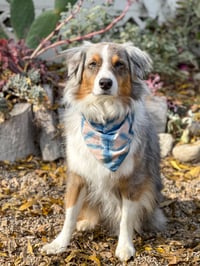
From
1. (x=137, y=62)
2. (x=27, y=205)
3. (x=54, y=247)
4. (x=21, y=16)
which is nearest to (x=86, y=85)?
(x=137, y=62)

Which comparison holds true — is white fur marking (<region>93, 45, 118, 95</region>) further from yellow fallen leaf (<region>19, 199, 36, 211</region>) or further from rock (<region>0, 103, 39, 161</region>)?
rock (<region>0, 103, 39, 161</region>)

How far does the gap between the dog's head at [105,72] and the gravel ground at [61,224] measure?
108 centimetres

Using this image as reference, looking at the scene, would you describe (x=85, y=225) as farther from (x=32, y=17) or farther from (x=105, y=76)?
(x=32, y=17)

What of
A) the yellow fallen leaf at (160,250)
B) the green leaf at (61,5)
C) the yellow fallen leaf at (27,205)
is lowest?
the yellow fallen leaf at (160,250)

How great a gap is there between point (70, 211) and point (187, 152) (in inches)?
75.8

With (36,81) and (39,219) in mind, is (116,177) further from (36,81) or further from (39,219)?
(36,81)

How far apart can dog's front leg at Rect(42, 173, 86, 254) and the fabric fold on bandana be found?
0.26 metres

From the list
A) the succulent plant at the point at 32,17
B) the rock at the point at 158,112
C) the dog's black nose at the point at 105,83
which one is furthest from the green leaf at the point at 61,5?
the dog's black nose at the point at 105,83

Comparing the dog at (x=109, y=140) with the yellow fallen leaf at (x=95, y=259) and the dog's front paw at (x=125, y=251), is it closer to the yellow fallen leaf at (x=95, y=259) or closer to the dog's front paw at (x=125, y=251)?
the dog's front paw at (x=125, y=251)

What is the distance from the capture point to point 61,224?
13.0ft

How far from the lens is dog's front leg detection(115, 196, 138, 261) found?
356 cm

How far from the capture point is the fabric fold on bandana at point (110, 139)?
347 centimetres

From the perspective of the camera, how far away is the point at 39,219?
4012 millimetres

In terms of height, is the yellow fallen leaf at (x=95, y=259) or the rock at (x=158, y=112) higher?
the rock at (x=158, y=112)
